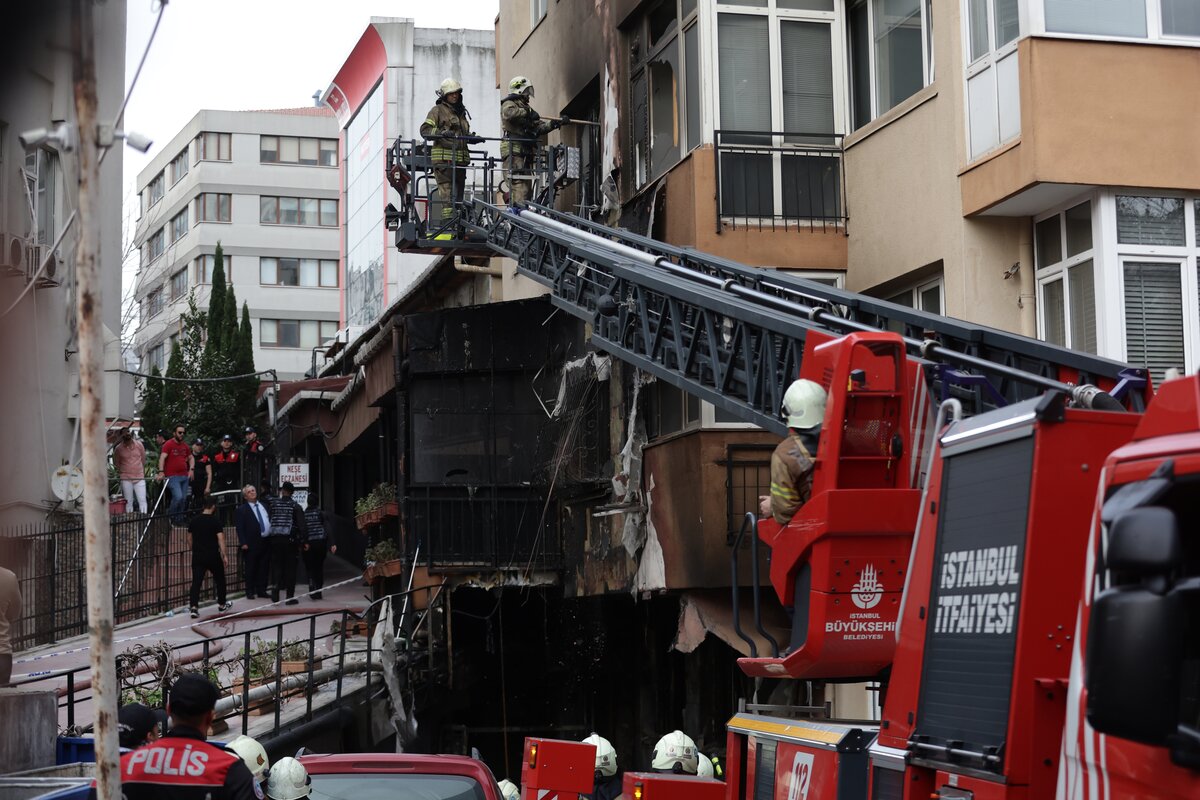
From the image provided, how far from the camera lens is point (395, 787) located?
895cm

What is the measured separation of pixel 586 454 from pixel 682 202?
4.43 m

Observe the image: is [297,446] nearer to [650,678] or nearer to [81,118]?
[650,678]

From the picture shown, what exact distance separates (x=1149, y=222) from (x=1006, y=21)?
221 cm

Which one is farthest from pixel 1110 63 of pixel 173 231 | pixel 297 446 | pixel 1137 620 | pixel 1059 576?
pixel 173 231

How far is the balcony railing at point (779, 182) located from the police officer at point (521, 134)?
4.74 m

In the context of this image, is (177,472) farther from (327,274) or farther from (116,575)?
(327,274)

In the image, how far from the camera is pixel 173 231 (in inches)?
3007

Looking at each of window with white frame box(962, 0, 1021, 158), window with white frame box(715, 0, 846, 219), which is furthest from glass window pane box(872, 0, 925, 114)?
window with white frame box(962, 0, 1021, 158)

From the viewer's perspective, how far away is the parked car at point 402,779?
8.91 meters

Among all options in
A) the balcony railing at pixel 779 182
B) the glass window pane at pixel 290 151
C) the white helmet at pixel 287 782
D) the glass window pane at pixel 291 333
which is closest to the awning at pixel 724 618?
the balcony railing at pixel 779 182

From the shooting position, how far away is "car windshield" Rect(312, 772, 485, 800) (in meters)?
8.89

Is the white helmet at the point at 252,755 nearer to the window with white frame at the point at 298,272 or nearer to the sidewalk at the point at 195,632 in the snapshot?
the sidewalk at the point at 195,632

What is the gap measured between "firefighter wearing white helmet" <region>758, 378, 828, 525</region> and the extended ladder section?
0.66 metres

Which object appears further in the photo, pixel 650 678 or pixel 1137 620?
pixel 650 678
